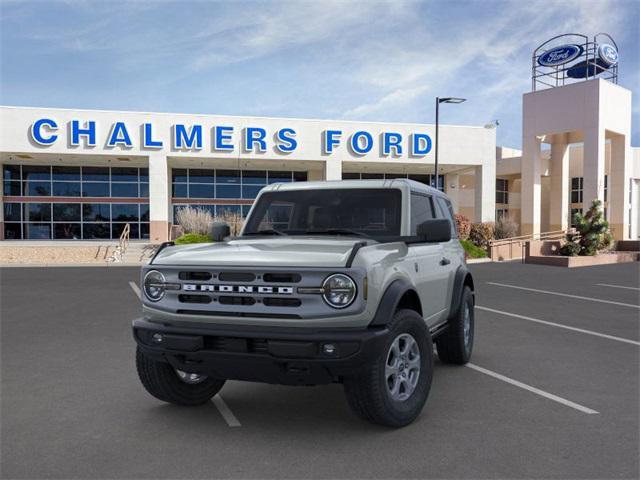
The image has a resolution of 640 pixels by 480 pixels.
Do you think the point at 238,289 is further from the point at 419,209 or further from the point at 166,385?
the point at 419,209

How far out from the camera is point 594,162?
32.6 m

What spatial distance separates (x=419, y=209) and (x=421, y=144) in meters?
30.1

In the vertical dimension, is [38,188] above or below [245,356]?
above

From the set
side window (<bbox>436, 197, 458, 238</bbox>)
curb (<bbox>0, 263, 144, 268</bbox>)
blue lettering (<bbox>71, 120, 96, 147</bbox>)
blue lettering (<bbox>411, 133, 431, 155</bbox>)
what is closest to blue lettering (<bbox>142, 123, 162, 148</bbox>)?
blue lettering (<bbox>71, 120, 96, 147</bbox>)

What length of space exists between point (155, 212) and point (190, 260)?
29.3m

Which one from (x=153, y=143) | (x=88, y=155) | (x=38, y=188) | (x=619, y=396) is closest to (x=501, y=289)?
(x=619, y=396)

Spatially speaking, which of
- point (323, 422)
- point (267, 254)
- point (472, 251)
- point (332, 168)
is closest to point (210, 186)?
point (332, 168)

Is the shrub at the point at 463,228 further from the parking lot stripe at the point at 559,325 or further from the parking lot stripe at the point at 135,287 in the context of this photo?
the parking lot stripe at the point at 135,287

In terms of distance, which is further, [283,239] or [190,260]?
[283,239]

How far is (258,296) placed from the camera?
156 inches

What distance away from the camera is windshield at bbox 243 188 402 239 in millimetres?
5227

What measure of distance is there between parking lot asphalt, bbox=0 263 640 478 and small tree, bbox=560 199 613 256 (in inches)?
686

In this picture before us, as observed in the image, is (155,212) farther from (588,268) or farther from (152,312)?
(152,312)

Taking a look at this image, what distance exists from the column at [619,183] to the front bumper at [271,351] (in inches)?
1377
